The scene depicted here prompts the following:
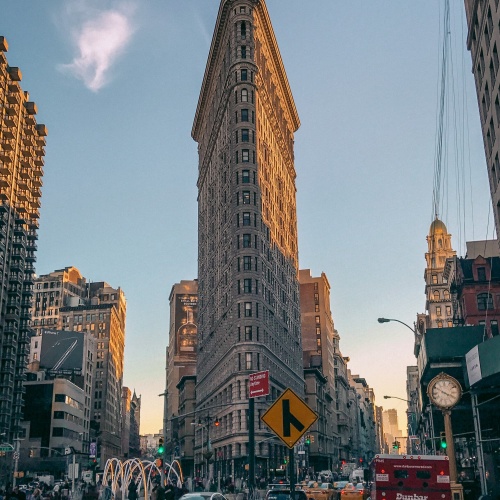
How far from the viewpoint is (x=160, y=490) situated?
3177 centimetres

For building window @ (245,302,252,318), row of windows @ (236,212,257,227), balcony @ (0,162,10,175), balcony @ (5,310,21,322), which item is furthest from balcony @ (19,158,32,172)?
building window @ (245,302,252,318)

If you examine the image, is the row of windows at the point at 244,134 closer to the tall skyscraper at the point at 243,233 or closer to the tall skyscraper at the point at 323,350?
the tall skyscraper at the point at 243,233

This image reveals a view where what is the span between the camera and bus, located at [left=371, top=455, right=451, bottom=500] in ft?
72.8

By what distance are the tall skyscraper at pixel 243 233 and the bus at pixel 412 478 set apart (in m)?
61.2

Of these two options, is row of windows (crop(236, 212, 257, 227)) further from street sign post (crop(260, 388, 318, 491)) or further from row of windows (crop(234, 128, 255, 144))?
street sign post (crop(260, 388, 318, 491))

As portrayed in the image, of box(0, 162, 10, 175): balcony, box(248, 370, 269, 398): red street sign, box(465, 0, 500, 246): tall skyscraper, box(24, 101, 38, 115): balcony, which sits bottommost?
box(248, 370, 269, 398): red street sign

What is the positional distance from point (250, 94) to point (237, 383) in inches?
1788

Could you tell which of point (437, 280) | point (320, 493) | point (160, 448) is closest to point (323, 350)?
point (437, 280)

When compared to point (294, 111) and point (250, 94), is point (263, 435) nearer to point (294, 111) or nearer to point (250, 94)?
point (250, 94)

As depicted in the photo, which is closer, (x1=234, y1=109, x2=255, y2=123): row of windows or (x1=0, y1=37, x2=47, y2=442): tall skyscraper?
(x1=234, y1=109, x2=255, y2=123): row of windows

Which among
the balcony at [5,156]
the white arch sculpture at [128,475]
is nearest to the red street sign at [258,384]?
the white arch sculpture at [128,475]

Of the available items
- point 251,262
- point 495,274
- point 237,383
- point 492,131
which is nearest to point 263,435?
point 237,383

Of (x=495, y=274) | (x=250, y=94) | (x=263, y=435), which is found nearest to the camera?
(x=495, y=274)

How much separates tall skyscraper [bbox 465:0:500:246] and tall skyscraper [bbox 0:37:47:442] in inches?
3132
